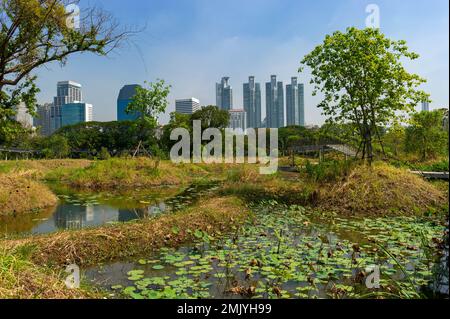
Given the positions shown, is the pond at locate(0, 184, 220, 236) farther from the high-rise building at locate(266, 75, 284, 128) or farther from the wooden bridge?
the high-rise building at locate(266, 75, 284, 128)

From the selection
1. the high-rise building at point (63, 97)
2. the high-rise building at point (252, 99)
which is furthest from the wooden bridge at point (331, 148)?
the high-rise building at point (63, 97)

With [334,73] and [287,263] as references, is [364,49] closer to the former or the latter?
[334,73]

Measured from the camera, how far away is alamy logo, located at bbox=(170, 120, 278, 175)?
24.9m

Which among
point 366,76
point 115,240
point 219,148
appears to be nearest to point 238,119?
point 219,148

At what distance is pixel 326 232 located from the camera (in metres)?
5.55

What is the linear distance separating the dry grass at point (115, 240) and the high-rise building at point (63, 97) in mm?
45400

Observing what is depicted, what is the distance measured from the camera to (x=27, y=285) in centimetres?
288

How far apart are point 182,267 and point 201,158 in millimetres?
19900

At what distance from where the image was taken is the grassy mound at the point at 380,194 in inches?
279

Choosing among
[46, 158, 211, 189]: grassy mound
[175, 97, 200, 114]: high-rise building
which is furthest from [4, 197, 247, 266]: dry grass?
[175, 97, 200, 114]: high-rise building

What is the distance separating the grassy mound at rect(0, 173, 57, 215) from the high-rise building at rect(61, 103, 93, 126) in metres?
47.9

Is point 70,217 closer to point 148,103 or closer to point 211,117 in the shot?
point 148,103

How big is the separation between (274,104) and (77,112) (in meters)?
29.5
